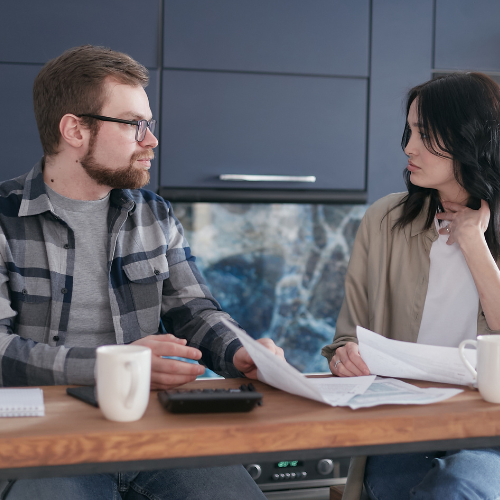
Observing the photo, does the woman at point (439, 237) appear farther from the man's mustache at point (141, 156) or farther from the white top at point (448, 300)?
the man's mustache at point (141, 156)

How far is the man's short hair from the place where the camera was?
1501 millimetres

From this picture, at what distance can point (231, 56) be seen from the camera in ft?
7.00

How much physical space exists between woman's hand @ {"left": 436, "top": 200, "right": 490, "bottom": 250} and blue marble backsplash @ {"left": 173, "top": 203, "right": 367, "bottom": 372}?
77 cm

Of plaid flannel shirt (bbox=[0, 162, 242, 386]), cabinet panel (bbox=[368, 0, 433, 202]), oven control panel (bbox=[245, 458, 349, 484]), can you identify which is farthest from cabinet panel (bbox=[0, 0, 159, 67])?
oven control panel (bbox=[245, 458, 349, 484])

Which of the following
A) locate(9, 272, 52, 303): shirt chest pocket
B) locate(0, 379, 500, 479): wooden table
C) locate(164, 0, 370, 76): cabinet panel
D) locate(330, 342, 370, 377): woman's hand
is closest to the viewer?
locate(0, 379, 500, 479): wooden table

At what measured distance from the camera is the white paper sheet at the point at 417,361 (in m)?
1.04

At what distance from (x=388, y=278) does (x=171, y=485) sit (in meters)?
0.79

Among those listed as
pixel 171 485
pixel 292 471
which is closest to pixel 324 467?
pixel 292 471

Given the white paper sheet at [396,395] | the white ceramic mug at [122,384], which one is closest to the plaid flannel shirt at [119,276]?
the white paper sheet at [396,395]

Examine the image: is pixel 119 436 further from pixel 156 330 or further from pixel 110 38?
pixel 110 38

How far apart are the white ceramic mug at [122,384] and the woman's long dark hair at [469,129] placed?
104 centimetres

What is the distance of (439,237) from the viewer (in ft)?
5.13

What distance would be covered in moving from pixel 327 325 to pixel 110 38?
1305 millimetres

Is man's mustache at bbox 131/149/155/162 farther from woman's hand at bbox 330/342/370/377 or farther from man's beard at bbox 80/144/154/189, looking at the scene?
woman's hand at bbox 330/342/370/377
